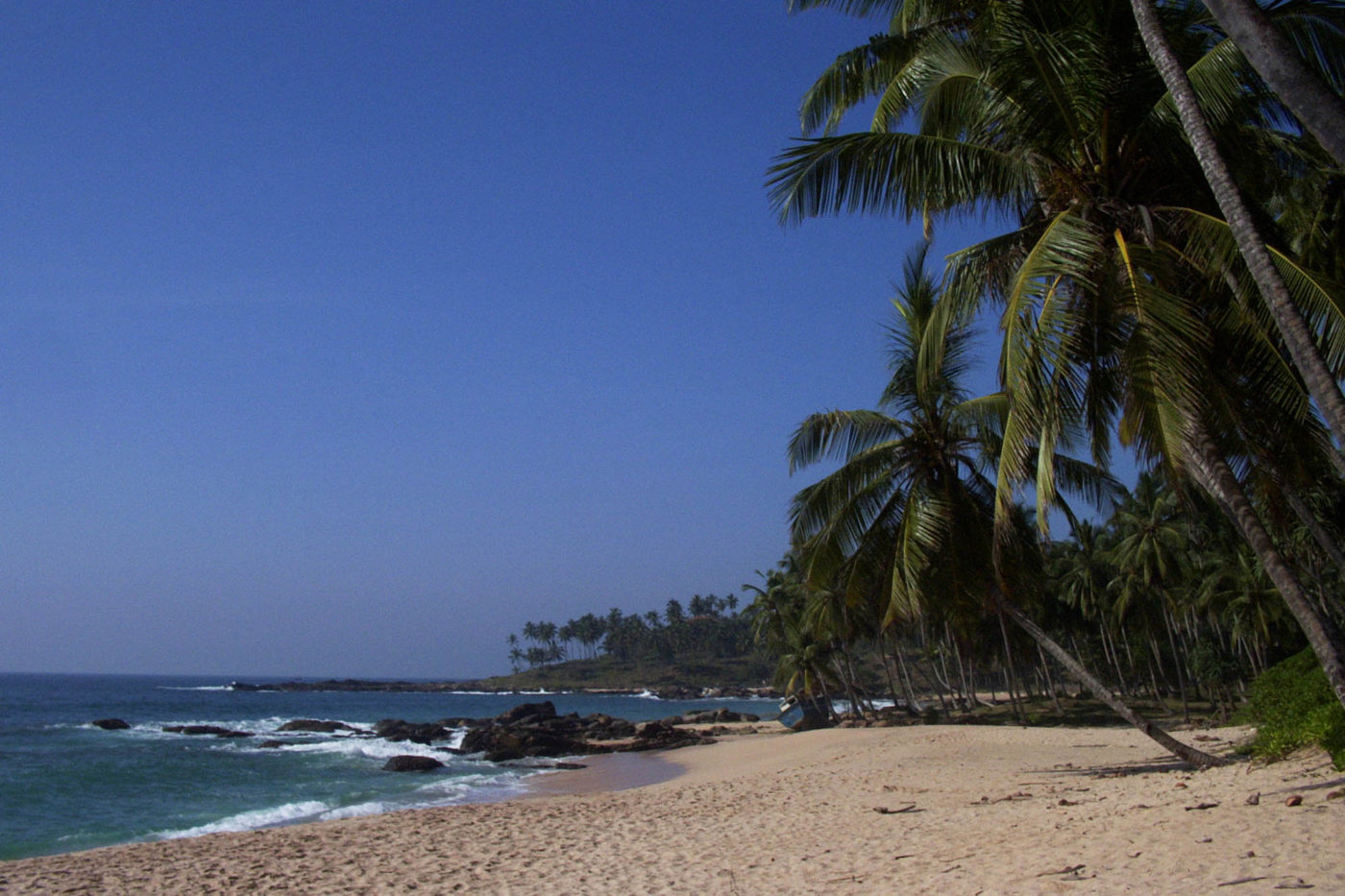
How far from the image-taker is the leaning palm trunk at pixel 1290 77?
5191 millimetres

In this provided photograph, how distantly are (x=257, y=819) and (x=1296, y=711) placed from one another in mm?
18851

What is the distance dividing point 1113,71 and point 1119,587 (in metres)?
36.0

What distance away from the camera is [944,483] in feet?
44.7

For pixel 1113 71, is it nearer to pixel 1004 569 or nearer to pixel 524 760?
pixel 1004 569

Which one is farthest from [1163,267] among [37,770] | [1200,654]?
[1200,654]

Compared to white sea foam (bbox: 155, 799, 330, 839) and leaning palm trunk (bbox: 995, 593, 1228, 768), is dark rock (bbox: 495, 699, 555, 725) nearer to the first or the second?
white sea foam (bbox: 155, 799, 330, 839)

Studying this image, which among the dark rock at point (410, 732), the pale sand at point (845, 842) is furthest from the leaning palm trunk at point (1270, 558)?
the dark rock at point (410, 732)

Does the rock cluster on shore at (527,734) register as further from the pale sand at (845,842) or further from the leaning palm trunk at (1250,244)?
the leaning palm trunk at (1250,244)

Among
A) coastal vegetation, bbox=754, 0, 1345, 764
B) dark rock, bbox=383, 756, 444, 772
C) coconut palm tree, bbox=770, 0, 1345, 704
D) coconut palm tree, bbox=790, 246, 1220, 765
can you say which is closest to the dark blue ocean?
dark rock, bbox=383, 756, 444, 772

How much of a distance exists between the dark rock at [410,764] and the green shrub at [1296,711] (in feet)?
80.0

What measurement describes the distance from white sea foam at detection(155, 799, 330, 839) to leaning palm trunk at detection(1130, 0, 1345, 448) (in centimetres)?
1830

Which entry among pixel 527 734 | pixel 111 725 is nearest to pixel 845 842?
pixel 527 734

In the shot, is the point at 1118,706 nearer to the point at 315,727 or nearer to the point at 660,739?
the point at 660,739

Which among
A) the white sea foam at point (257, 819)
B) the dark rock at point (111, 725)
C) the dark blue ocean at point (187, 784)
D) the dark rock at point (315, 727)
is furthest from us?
the dark rock at point (315, 727)
